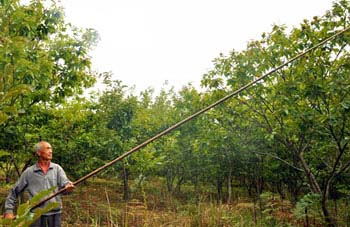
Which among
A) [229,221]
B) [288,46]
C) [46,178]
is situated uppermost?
[288,46]

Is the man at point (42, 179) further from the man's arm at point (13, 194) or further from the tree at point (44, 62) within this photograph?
the tree at point (44, 62)

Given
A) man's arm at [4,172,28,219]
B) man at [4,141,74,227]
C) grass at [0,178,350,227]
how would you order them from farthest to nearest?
grass at [0,178,350,227] < man at [4,141,74,227] < man's arm at [4,172,28,219]

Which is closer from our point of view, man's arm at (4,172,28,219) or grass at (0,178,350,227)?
man's arm at (4,172,28,219)

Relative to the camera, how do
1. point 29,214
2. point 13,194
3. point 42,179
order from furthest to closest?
point 42,179 → point 13,194 → point 29,214

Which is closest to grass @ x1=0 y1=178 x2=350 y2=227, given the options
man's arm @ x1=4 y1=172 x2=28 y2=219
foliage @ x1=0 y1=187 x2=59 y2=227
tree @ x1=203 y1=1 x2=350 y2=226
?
man's arm @ x1=4 y1=172 x2=28 y2=219

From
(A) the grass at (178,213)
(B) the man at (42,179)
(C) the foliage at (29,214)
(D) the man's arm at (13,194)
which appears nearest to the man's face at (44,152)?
(B) the man at (42,179)

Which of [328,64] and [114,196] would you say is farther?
[114,196]

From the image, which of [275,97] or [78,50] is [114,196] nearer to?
[78,50]

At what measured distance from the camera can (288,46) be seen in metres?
5.85

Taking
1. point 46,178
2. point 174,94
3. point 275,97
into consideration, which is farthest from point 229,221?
point 174,94

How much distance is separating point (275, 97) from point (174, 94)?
821cm

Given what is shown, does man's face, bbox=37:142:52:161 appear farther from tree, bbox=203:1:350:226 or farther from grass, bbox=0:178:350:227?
tree, bbox=203:1:350:226

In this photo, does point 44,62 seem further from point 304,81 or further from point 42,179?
point 304,81

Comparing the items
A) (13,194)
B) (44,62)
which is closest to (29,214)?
(13,194)
